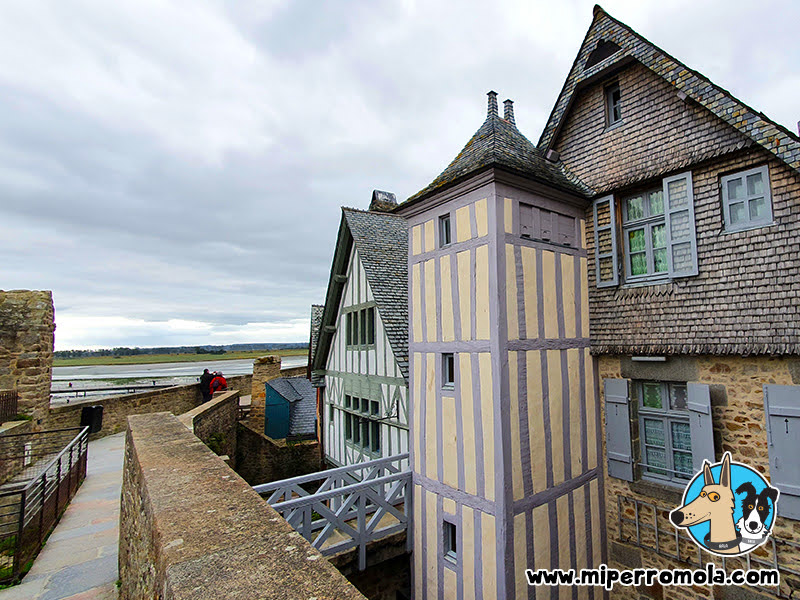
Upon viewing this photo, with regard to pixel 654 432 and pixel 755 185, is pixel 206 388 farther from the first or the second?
pixel 755 185

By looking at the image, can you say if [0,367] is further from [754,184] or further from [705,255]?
[754,184]

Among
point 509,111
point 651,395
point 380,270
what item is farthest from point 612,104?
point 380,270

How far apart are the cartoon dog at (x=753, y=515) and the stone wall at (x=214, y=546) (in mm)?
5676

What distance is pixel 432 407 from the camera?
6.51 metres

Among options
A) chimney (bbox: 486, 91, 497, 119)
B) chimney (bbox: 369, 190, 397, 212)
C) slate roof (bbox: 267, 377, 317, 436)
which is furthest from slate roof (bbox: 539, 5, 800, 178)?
slate roof (bbox: 267, 377, 317, 436)

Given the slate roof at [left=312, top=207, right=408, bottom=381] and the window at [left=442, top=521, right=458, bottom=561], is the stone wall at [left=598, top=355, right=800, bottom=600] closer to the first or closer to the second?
the window at [left=442, top=521, right=458, bottom=561]

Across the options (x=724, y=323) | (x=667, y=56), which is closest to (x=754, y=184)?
(x=724, y=323)

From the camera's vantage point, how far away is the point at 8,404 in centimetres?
951

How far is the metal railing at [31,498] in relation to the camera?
4773mm

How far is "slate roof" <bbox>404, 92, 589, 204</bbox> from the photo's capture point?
585 centimetres

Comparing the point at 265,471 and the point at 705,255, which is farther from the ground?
the point at 705,255

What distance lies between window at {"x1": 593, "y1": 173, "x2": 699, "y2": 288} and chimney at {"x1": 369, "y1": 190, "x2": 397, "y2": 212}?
26.9 feet

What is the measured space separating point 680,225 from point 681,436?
2.95 m

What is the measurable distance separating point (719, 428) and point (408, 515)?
4.67 metres
